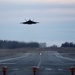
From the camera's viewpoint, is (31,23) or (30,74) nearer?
(30,74)

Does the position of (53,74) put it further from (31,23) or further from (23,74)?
(31,23)

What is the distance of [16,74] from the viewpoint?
116 ft

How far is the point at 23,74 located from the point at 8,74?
1288 millimetres

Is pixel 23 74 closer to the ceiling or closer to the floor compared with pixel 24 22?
closer to the floor

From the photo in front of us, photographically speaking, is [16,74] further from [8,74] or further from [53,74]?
[53,74]

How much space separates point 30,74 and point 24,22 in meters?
9.02

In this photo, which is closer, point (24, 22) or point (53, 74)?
point (53, 74)

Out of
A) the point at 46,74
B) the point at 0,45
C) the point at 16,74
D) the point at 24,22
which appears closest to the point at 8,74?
the point at 16,74

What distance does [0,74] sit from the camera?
35281 millimetres

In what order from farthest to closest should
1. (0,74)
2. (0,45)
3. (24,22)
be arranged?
1. (0,45)
2. (24,22)
3. (0,74)

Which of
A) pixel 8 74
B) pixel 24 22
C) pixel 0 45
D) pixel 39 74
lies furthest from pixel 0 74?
pixel 0 45

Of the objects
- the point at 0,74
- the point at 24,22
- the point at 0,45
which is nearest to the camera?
the point at 0,74

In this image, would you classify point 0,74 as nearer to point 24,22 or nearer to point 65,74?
point 65,74

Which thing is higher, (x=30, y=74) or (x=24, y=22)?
(x=24, y=22)
